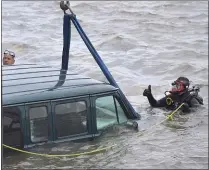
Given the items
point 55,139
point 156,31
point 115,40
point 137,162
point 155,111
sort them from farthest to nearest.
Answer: point 156,31
point 115,40
point 155,111
point 137,162
point 55,139

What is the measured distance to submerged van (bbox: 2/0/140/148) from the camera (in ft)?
25.0

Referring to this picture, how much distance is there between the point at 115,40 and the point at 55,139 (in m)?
13.1

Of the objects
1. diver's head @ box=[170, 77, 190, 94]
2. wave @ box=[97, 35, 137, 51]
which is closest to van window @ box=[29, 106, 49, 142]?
diver's head @ box=[170, 77, 190, 94]

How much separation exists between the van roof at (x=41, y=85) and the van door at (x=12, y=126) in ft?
0.44

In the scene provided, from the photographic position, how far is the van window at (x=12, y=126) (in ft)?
24.5

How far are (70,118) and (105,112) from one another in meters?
0.80

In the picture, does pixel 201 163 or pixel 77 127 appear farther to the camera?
pixel 201 163

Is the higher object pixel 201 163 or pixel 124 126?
pixel 124 126

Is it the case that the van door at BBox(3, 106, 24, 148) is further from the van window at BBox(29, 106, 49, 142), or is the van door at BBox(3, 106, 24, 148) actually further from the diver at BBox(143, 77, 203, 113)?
the diver at BBox(143, 77, 203, 113)

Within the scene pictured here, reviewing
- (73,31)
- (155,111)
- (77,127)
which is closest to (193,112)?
(155,111)

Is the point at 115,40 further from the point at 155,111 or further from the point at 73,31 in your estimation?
the point at 155,111

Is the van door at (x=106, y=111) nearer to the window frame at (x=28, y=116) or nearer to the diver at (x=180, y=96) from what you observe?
the window frame at (x=28, y=116)

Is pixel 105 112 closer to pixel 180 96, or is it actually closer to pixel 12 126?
pixel 12 126

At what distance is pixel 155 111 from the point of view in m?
11.3
